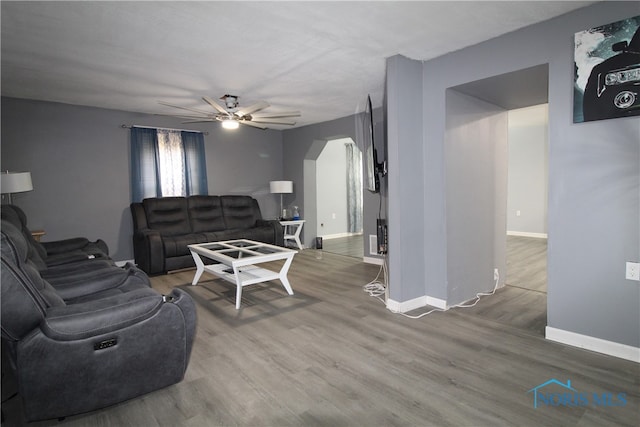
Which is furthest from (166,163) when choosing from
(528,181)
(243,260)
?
(528,181)

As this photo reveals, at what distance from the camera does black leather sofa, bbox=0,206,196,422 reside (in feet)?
5.01

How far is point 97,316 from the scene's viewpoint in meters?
1.70

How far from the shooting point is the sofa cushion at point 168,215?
526 cm

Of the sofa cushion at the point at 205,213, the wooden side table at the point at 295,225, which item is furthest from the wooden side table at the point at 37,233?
the wooden side table at the point at 295,225

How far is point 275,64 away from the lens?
3.42m

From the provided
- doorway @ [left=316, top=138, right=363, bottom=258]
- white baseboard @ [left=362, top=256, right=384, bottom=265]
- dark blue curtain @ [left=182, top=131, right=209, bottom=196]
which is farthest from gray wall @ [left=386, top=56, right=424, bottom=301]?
doorway @ [left=316, top=138, right=363, bottom=258]

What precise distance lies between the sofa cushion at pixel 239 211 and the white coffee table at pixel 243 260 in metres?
1.70

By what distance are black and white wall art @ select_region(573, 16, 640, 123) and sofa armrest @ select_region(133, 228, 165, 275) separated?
4676mm

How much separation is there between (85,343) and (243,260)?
1791mm

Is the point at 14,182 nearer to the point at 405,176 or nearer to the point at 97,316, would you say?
the point at 97,316

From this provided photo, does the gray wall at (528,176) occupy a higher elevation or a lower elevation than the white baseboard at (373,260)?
higher

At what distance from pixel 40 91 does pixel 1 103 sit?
2.42ft

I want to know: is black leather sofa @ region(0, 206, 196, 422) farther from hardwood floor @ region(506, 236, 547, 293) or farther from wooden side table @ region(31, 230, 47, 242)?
hardwood floor @ region(506, 236, 547, 293)

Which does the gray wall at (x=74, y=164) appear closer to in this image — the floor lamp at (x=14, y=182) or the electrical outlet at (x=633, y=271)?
the floor lamp at (x=14, y=182)
